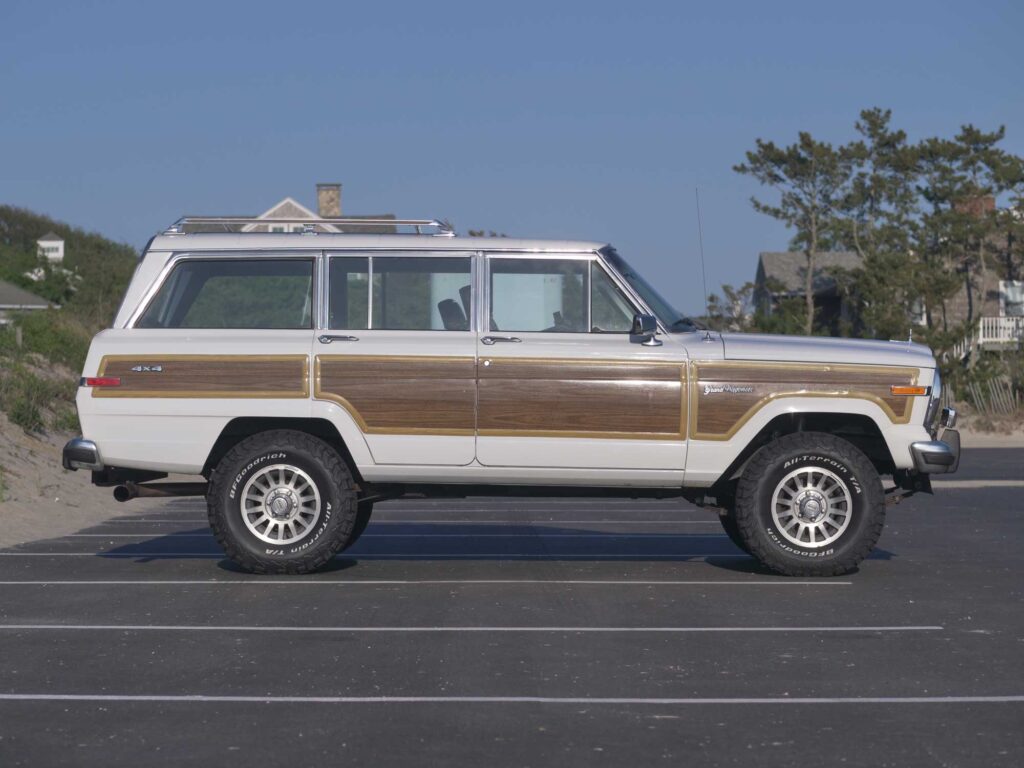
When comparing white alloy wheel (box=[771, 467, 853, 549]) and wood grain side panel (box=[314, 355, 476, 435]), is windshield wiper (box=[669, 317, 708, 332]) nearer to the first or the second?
white alloy wheel (box=[771, 467, 853, 549])

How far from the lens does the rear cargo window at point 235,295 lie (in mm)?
11156

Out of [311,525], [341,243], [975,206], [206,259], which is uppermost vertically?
[975,206]

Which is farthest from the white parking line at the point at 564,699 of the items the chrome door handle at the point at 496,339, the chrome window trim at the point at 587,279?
the chrome window trim at the point at 587,279

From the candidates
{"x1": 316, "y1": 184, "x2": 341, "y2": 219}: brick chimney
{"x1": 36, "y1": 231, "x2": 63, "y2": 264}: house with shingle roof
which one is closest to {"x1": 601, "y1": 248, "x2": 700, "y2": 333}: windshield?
{"x1": 316, "y1": 184, "x2": 341, "y2": 219}: brick chimney

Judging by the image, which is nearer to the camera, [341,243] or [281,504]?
[281,504]

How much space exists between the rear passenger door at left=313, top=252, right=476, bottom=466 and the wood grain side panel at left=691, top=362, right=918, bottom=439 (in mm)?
1607

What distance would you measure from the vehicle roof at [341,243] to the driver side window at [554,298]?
0.11 meters

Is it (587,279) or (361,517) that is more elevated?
(587,279)

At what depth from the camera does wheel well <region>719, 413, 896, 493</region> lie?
36.1 feet

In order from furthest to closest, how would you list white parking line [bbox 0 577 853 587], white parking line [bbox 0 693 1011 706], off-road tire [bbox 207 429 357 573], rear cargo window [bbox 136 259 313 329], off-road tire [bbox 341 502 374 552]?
off-road tire [bbox 341 502 374 552], rear cargo window [bbox 136 259 313 329], off-road tire [bbox 207 429 357 573], white parking line [bbox 0 577 853 587], white parking line [bbox 0 693 1011 706]

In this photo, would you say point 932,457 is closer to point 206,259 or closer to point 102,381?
point 206,259

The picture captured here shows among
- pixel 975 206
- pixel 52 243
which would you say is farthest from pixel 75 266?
pixel 52 243

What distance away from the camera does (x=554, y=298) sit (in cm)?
1104

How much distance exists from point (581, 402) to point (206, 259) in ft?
9.46
